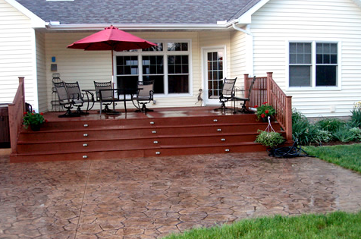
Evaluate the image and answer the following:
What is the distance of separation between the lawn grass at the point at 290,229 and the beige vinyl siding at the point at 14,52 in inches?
310

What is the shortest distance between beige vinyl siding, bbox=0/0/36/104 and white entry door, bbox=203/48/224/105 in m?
5.64

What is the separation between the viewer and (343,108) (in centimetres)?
1171

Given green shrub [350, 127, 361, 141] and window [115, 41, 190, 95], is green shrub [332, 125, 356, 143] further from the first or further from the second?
window [115, 41, 190, 95]

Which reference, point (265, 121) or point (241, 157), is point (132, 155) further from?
point (265, 121)

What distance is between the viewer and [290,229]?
411 centimetres

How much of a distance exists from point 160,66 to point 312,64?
494cm

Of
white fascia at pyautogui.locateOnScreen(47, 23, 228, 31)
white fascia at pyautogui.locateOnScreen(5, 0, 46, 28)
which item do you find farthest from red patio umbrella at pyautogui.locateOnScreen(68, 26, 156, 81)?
white fascia at pyautogui.locateOnScreen(5, 0, 46, 28)

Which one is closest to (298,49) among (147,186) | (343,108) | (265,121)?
(343,108)

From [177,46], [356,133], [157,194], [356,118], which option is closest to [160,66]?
[177,46]

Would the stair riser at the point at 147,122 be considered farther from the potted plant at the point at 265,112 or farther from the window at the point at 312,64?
the window at the point at 312,64

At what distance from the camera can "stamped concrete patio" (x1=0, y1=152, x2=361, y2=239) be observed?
4535 millimetres

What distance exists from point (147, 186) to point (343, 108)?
7.94 metres

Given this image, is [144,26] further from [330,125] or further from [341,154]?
[341,154]

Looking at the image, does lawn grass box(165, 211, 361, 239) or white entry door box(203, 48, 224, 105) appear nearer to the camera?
lawn grass box(165, 211, 361, 239)
